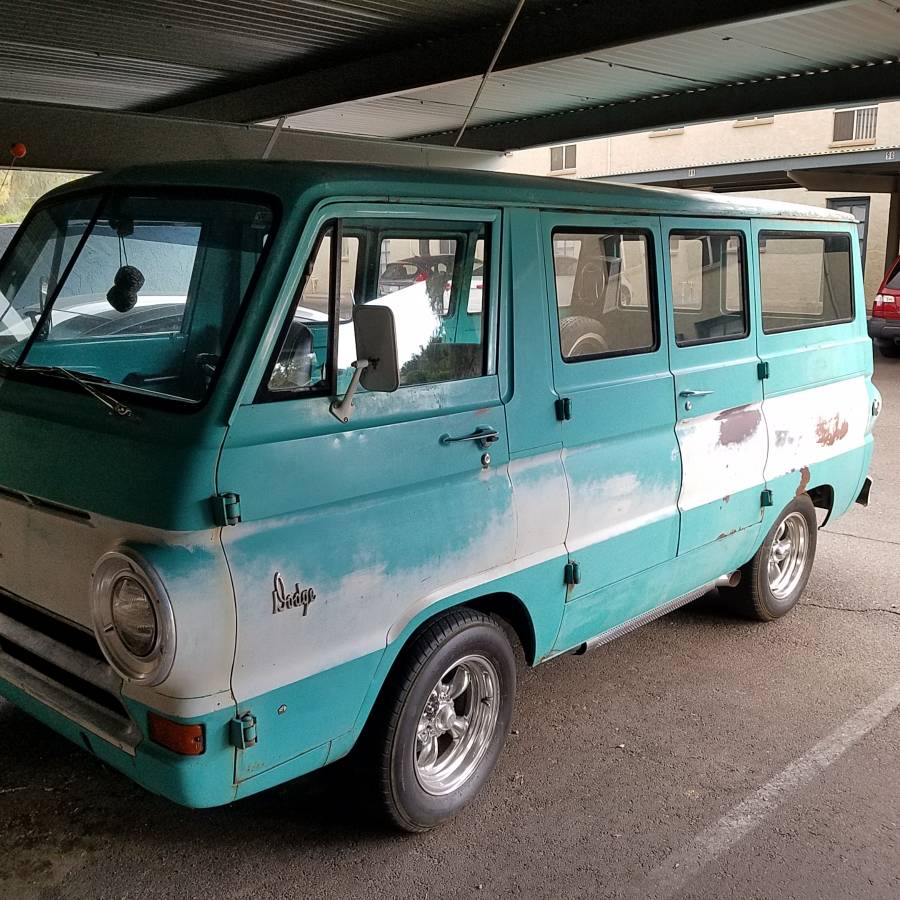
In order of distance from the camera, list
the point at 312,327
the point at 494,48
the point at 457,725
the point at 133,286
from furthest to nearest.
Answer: the point at 494,48 → the point at 457,725 → the point at 133,286 → the point at 312,327

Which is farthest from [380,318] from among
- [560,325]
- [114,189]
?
[114,189]

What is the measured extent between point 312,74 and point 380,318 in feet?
22.9

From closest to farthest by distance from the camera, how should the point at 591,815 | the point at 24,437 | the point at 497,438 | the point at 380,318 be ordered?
the point at 380,318
the point at 24,437
the point at 497,438
the point at 591,815

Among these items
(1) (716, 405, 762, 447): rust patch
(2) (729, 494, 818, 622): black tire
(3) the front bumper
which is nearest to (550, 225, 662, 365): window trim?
(1) (716, 405, 762, 447): rust patch

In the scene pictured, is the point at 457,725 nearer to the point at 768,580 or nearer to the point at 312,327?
the point at 312,327

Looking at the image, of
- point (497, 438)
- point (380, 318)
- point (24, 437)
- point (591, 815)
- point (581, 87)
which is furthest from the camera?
point (581, 87)

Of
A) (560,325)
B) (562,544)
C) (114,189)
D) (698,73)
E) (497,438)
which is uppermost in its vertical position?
(698,73)

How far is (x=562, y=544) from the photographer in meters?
3.61

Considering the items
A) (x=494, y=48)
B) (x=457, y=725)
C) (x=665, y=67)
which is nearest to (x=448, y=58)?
(x=494, y=48)

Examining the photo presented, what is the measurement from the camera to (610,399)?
3.76 metres

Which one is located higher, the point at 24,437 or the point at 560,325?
the point at 560,325

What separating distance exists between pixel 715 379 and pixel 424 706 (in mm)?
2092

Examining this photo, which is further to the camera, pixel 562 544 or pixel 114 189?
pixel 562 544

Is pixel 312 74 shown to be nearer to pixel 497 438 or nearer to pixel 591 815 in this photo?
pixel 497 438
